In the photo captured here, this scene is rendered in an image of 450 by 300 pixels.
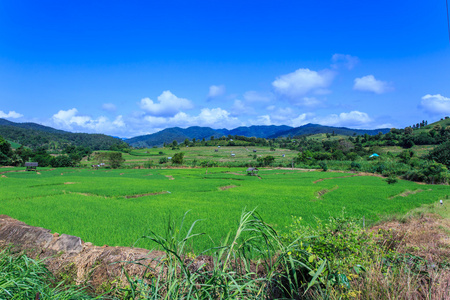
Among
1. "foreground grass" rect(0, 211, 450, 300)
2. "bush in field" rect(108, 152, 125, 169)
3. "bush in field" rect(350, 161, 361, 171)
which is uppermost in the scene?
"foreground grass" rect(0, 211, 450, 300)

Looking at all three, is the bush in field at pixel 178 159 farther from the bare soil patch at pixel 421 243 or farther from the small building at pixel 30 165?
the bare soil patch at pixel 421 243

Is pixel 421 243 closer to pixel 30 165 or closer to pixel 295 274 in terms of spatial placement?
pixel 295 274

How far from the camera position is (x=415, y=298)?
93.0 inches

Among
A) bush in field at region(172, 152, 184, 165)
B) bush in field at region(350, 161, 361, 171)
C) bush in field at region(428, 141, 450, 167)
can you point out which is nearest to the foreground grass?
bush in field at region(350, 161, 361, 171)

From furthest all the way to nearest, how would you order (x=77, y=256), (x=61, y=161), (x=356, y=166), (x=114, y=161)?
(x=61, y=161) → (x=114, y=161) → (x=356, y=166) → (x=77, y=256)

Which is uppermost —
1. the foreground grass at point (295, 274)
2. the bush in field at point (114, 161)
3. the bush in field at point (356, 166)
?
the foreground grass at point (295, 274)

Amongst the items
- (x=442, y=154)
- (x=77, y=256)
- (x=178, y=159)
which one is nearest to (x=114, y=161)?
(x=178, y=159)

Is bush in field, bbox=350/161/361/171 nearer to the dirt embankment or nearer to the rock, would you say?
the dirt embankment

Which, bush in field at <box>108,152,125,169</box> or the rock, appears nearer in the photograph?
the rock

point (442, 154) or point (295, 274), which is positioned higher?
point (295, 274)

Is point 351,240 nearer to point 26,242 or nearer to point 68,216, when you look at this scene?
point 26,242

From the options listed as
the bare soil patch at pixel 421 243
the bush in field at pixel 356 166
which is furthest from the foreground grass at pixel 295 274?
the bush in field at pixel 356 166

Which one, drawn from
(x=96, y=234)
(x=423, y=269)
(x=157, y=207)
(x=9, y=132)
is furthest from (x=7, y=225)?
(x=9, y=132)

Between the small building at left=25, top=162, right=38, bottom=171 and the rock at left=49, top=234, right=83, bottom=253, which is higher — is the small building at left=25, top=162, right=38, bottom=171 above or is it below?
below
